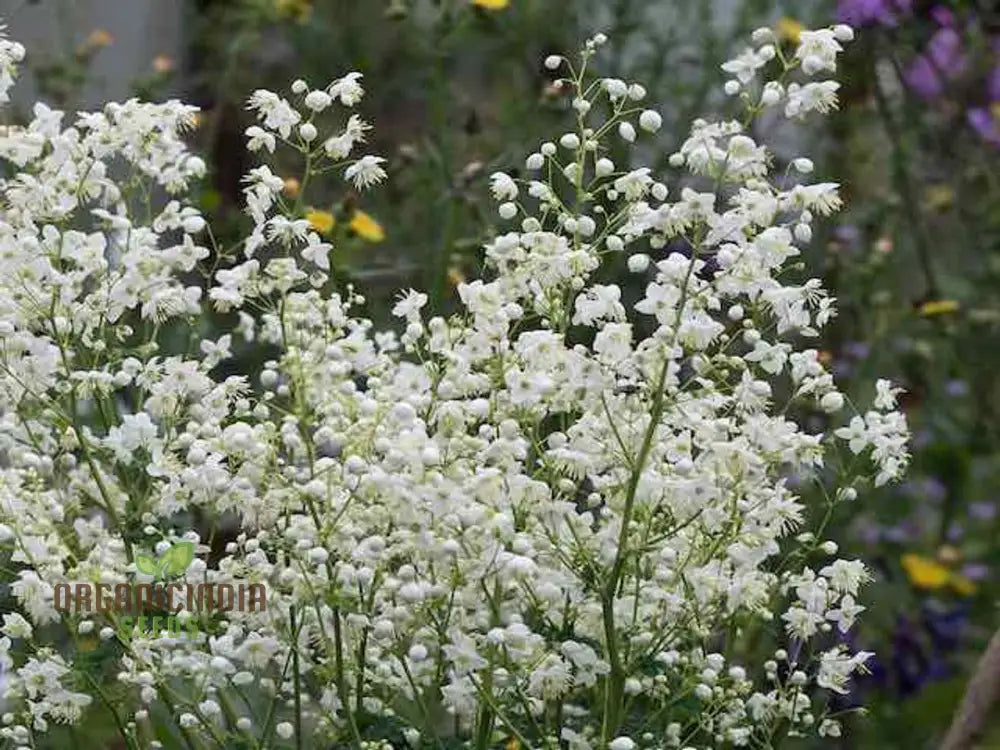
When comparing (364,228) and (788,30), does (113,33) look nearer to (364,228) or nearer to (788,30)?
(788,30)

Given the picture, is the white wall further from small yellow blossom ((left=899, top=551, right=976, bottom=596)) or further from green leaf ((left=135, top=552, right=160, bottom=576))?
green leaf ((left=135, top=552, right=160, bottom=576))

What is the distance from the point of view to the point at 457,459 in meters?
1.25

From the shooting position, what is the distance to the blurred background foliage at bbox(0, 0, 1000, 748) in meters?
2.66

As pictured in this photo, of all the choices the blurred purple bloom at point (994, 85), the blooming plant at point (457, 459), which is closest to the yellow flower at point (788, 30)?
the blurred purple bloom at point (994, 85)

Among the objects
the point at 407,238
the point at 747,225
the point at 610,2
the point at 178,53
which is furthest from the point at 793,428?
the point at 178,53

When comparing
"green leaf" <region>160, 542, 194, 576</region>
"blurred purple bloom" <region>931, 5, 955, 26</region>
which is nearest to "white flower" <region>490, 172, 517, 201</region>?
"green leaf" <region>160, 542, 194, 576</region>

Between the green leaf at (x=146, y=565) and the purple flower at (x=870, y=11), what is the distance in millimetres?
1914

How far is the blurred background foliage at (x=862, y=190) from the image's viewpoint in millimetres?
2658

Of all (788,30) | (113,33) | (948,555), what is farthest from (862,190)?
(113,33)

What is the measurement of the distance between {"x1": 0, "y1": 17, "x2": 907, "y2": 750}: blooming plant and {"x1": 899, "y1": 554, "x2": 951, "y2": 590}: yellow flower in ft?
5.13

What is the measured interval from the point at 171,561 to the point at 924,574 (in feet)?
6.17

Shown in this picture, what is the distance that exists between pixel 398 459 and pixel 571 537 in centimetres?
17

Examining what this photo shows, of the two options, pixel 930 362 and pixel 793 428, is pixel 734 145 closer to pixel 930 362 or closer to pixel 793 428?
pixel 793 428

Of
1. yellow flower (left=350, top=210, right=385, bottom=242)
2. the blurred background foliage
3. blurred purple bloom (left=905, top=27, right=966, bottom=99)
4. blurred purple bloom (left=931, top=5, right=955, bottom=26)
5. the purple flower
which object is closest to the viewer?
yellow flower (left=350, top=210, right=385, bottom=242)
